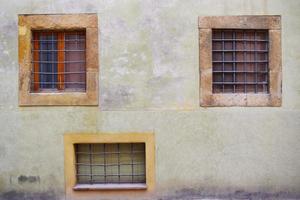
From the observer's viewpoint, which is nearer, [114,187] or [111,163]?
[114,187]

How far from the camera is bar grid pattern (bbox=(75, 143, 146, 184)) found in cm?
587

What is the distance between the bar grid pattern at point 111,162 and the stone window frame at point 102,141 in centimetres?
15

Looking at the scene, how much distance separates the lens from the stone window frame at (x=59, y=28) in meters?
5.71

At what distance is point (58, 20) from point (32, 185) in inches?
88.2

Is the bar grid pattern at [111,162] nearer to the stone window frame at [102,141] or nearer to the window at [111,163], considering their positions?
the window at [111,163]

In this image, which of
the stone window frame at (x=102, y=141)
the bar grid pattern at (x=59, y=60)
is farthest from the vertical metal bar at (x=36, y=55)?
the stone window frame at (x=102, y=141)

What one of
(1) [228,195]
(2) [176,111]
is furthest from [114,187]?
(1) [228,195]

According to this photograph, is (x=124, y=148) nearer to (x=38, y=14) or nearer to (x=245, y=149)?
(x=245, y=149)

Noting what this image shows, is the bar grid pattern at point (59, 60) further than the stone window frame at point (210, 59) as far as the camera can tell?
Yes

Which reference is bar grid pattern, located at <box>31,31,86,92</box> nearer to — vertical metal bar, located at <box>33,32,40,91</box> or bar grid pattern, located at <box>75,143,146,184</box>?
vertical metal bar, located at <box>33,32,40,91</box>

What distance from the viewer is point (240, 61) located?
229 inches

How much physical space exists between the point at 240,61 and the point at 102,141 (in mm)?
2157

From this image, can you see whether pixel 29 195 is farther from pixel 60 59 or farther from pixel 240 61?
pixel 240 61

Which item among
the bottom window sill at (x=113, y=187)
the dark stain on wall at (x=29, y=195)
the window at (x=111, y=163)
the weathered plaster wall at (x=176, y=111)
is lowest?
the dark stain on wall at (x=29, y=195)
